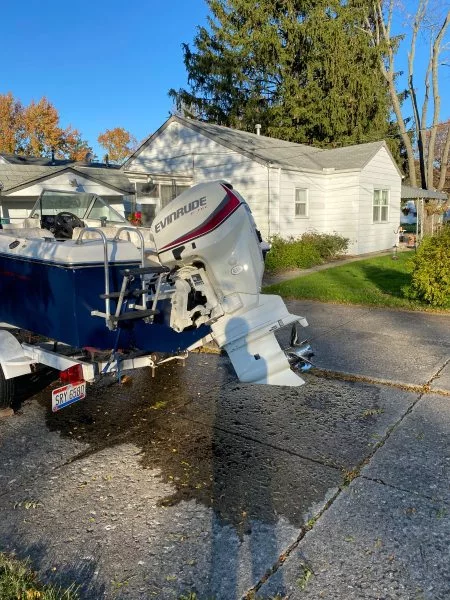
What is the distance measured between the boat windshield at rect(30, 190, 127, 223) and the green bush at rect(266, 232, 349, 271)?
8696 mm

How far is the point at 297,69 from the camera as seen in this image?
27531 millimetres

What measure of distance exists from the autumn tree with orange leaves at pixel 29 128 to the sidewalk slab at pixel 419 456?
49929 millimetres

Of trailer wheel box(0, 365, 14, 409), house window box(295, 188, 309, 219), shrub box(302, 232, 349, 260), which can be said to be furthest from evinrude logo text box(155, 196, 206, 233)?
house window box(295, 188, 309, 219)

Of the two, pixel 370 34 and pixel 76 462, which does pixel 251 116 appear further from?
pixel 76 462

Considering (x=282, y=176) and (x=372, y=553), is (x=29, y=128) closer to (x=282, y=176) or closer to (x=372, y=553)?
(x=282, y=176)

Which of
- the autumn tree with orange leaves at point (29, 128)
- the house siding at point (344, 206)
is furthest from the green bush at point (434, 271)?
the autumn tree with orange leaves at point (29, 128)

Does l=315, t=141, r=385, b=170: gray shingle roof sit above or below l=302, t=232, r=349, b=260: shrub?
above

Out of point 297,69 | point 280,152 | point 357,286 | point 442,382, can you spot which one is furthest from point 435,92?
point 442,382

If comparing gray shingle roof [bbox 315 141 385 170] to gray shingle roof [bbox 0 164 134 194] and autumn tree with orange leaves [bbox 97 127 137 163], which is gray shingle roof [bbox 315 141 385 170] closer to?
gray shingle roof [bbox 0 164 134 194]

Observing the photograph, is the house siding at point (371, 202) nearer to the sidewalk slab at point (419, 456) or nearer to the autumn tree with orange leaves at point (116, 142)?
the sidewalk slab at point (419, 456)

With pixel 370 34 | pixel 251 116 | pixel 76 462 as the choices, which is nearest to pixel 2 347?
pixel 76 462

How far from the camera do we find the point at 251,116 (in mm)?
27750

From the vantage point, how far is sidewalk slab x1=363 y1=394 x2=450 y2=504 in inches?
132

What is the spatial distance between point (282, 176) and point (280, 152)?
2.46m
